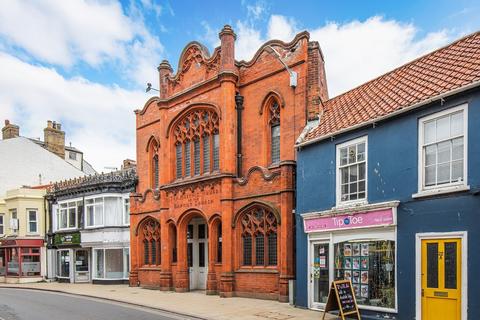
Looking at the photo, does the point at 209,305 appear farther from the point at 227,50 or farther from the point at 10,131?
the point at 10,131

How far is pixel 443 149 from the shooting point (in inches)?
392

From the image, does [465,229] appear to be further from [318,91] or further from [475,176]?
[318,91]

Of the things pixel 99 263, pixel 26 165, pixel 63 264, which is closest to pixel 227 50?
pixel 99 263

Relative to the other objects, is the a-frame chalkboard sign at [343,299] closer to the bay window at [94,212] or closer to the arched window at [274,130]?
the arched window at [274,130]

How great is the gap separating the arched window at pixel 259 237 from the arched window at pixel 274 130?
222cm

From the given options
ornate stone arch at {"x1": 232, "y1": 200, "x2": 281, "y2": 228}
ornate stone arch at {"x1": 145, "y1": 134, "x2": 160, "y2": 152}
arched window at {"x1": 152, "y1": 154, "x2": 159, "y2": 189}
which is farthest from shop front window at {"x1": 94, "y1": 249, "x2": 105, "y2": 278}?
ornate stone arch at {"x1": 232, "y1": 200, "x2": 281, "y2": 228}

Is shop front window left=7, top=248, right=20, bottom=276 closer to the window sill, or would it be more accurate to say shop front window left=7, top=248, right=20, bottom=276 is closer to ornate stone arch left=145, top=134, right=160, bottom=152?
ornate stone arch left=145, top=134, right=160, bottom=152

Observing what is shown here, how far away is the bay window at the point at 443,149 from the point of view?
952 centimetres

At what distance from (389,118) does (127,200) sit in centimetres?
1892

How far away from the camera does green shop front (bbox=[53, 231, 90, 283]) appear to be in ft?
Answer: 92.9

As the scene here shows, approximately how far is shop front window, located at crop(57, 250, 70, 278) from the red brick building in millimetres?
8431

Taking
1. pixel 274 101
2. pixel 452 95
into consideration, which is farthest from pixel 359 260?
pixel 274 101

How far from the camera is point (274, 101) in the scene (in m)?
17.6

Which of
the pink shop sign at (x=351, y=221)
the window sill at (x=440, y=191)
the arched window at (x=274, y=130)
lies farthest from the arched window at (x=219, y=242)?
the window sill at (x=440, y=191)
